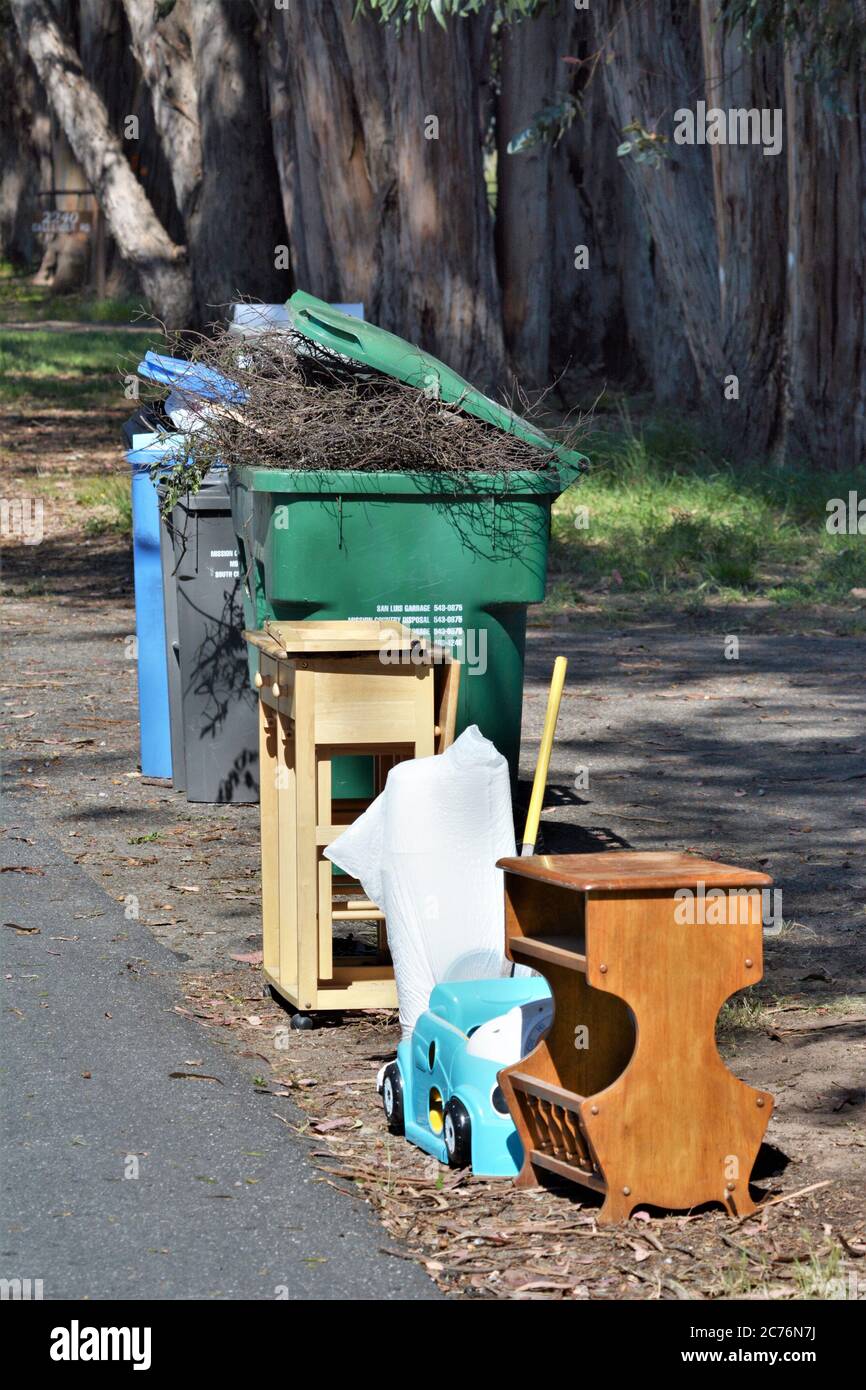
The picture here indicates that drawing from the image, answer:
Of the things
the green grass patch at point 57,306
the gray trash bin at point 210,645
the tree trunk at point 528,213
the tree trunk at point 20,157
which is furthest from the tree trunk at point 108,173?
the tree trunk at point 20,157

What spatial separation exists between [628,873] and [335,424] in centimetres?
252

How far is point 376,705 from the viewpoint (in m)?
5.39

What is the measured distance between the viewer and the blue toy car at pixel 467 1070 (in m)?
4.42

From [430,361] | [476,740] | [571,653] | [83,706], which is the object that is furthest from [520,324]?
[476,740]

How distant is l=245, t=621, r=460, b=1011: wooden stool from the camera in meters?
5.34

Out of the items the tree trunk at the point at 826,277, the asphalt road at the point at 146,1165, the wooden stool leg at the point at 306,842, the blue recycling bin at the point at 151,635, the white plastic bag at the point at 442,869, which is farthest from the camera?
the tree trunk at the point at 826,277

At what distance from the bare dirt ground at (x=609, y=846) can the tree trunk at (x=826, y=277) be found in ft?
12.7

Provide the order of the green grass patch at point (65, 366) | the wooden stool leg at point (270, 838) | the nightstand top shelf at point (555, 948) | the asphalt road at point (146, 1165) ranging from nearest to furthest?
the asphalt road at point (146, 1165)
the nightstand top shelf at point (555, 948)
the wooden stool leg at point (270, 838)
the green grass patch at point (65, 366)

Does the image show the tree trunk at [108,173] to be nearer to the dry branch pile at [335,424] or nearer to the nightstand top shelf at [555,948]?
the dry branch pile at [335,424]

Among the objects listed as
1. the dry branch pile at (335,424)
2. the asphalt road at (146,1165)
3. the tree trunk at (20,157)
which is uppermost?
the tree trunk at (20,157)

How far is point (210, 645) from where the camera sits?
25.5ft

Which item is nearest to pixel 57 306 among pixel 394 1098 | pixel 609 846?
pixel 609 846

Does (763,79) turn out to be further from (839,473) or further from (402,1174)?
(402,1174)

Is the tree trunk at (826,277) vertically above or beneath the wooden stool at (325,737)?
above
